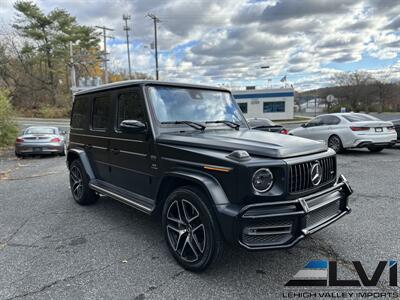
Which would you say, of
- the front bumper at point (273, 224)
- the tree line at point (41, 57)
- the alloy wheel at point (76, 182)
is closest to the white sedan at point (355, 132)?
the front bumper at point (273, 224)

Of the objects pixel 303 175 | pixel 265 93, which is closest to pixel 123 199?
pixel 303 175

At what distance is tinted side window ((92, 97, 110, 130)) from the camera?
14.5ft

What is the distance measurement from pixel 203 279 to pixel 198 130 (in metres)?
1.73

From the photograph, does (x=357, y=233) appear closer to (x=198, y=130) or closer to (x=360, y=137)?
(x=198, y=130)

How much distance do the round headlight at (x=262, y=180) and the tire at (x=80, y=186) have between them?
11.1ft

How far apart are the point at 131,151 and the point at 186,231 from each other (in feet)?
4.60

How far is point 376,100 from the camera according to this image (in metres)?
50.1

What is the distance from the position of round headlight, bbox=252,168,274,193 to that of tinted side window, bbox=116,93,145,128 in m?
1.68

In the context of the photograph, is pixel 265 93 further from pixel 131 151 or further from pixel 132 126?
pixel 132 126

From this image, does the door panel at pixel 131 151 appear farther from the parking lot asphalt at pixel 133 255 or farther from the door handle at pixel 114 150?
the parking lot asphalt at pixel 133 255

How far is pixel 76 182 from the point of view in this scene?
546cm

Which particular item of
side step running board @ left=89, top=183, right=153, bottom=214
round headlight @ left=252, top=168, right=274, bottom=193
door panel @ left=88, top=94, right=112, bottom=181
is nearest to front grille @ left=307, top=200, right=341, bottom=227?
round headlight @ left=252, top=168, right=274, bottom=193

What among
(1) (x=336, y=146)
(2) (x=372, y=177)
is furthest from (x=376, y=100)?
(2) (x=372, y=177)

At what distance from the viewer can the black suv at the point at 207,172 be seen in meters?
2.59
